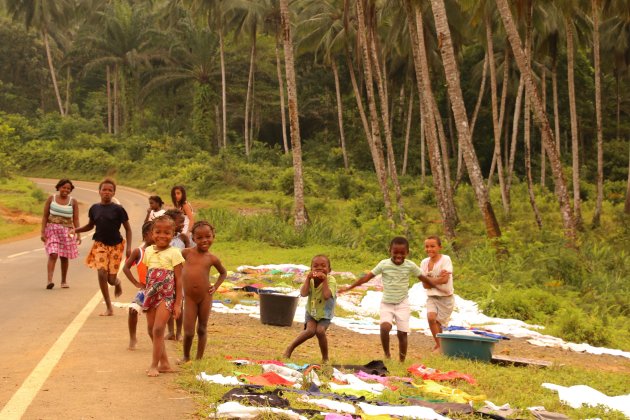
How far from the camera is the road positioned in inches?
238

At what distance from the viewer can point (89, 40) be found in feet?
188

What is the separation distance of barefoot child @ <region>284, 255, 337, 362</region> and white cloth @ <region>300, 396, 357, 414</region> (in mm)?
2077

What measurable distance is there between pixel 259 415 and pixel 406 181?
4381cm

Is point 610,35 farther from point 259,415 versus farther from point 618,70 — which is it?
A: point 259,415

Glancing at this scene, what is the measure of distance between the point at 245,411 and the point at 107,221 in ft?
19.5

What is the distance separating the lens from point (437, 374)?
788cm

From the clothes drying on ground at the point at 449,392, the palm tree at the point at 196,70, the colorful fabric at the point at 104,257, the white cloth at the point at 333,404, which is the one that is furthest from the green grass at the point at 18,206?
the white cloth at the point at 333,404

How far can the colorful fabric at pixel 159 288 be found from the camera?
24.2ft

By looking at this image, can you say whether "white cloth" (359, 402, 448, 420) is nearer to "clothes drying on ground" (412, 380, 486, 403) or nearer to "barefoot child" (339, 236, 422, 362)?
"clothes drying on ground" (412, 380, 486, 403)

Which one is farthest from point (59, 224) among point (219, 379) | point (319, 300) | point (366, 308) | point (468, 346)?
point (219, 379)

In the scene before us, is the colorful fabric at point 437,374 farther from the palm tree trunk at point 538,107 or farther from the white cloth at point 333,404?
the palm tree trunk at point 538,107

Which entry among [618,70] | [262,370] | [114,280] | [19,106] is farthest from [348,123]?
[262,370]

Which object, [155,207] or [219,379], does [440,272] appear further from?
[155,207]

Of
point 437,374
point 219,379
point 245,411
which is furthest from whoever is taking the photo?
point 437,374
